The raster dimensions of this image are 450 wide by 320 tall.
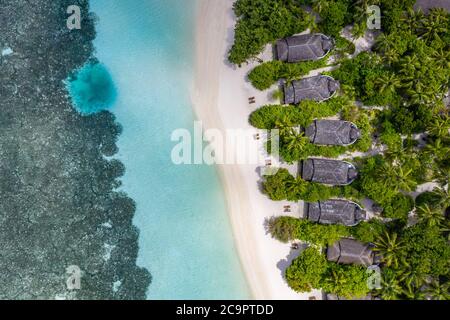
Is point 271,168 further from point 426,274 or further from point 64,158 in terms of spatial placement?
point 64,158

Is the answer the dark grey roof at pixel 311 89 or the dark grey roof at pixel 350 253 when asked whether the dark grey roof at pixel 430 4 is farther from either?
the dark grey roof at pixel 350 253

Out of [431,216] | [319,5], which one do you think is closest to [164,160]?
[319,5]

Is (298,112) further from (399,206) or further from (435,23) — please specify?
(435,23)

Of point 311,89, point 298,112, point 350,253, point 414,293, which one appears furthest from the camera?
point 298,112

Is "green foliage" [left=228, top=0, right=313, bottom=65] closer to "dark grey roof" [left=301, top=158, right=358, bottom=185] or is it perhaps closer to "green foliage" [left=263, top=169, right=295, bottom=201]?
"green foliage" [left=263, top=169, right=295, bottom=201]

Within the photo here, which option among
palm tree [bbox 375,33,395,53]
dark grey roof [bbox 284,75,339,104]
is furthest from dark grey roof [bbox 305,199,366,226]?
palm tree [bbox 375,33,395,53]
